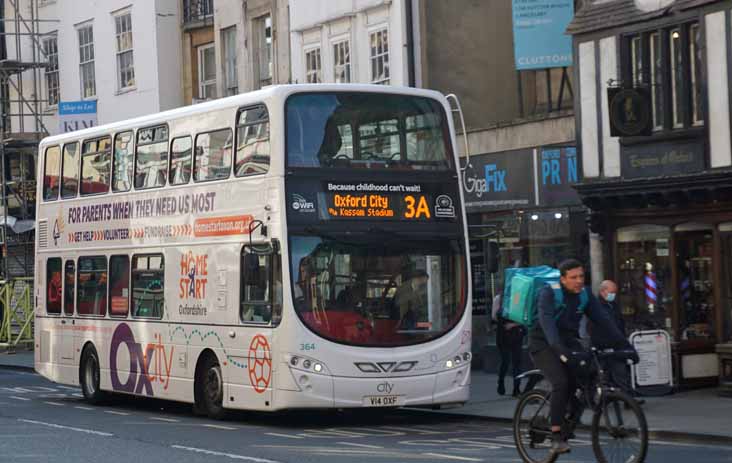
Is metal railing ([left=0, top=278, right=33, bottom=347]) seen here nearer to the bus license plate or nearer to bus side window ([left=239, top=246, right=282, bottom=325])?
bus side window ([left=239, top=246, right=282, bottom=325])

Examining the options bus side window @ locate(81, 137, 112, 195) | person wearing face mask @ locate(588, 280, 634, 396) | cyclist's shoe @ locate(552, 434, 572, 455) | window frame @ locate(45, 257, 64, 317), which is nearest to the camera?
cyclist's shoe @ locate(552, 434, 572, 455)

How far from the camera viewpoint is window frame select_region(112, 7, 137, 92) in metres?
41.2

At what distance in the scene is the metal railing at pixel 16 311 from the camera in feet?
144

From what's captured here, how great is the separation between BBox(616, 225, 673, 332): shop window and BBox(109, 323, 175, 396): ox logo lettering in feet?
22.6

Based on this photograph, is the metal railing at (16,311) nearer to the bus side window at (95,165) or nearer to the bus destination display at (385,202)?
the bus side window at (95,165)

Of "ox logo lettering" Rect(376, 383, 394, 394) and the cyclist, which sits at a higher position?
the cyclist

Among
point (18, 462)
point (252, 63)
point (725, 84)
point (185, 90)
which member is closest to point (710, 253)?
point (725, 84)

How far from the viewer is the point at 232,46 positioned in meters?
37.9

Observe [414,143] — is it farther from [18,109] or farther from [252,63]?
[18,109]

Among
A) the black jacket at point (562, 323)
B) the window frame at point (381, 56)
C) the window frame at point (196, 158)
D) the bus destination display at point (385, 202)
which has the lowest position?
the black jacket at point (562, 323)

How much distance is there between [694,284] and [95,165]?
29.9 ft

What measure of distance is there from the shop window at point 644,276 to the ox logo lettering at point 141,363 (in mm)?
6901

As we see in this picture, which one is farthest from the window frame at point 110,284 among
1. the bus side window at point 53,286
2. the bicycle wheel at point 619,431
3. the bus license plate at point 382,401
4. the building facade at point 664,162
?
the bicycle wheel at point 619,431

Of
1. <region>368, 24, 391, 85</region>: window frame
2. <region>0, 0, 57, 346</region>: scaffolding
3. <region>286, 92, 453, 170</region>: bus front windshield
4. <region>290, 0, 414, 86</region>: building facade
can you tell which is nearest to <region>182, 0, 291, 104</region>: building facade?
<region>290, 0, 414, 86</region>: building facade
